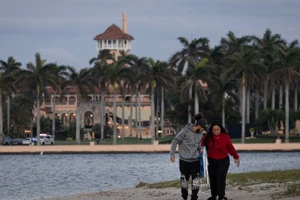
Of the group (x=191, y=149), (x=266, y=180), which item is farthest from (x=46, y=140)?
(x=191, y=149)

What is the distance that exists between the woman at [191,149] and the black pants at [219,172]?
0.40m

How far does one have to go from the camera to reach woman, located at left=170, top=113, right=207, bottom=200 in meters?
25.8

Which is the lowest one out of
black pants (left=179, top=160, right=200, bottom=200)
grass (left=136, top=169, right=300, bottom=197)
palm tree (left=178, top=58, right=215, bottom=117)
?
grass (left=136, top=169, right=300, bottom=197)

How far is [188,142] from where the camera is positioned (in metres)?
25.8

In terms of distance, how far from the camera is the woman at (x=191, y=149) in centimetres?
2580

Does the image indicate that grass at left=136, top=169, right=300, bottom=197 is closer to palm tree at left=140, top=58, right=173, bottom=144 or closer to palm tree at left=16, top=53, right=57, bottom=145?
palm tree at left=16, top=53, right=57, bottom=145

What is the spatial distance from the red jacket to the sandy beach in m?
1.74

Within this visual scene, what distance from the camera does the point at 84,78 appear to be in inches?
4528

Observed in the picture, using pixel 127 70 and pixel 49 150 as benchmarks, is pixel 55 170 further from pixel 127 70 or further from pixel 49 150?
pixel 127 70

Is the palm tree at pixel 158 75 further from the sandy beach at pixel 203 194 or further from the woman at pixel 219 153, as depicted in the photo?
the woman at pixel 219 153

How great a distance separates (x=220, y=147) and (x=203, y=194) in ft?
13.3

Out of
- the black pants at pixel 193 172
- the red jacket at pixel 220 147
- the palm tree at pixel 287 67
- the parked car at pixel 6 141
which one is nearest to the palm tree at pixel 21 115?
the parked car at pixel 6 141

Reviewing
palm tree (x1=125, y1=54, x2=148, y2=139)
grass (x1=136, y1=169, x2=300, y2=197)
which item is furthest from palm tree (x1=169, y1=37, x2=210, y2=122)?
grass (x1=136, y1=169, x2=300, y2=197)

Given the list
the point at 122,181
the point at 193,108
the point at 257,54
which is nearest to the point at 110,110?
the point at 193,108
